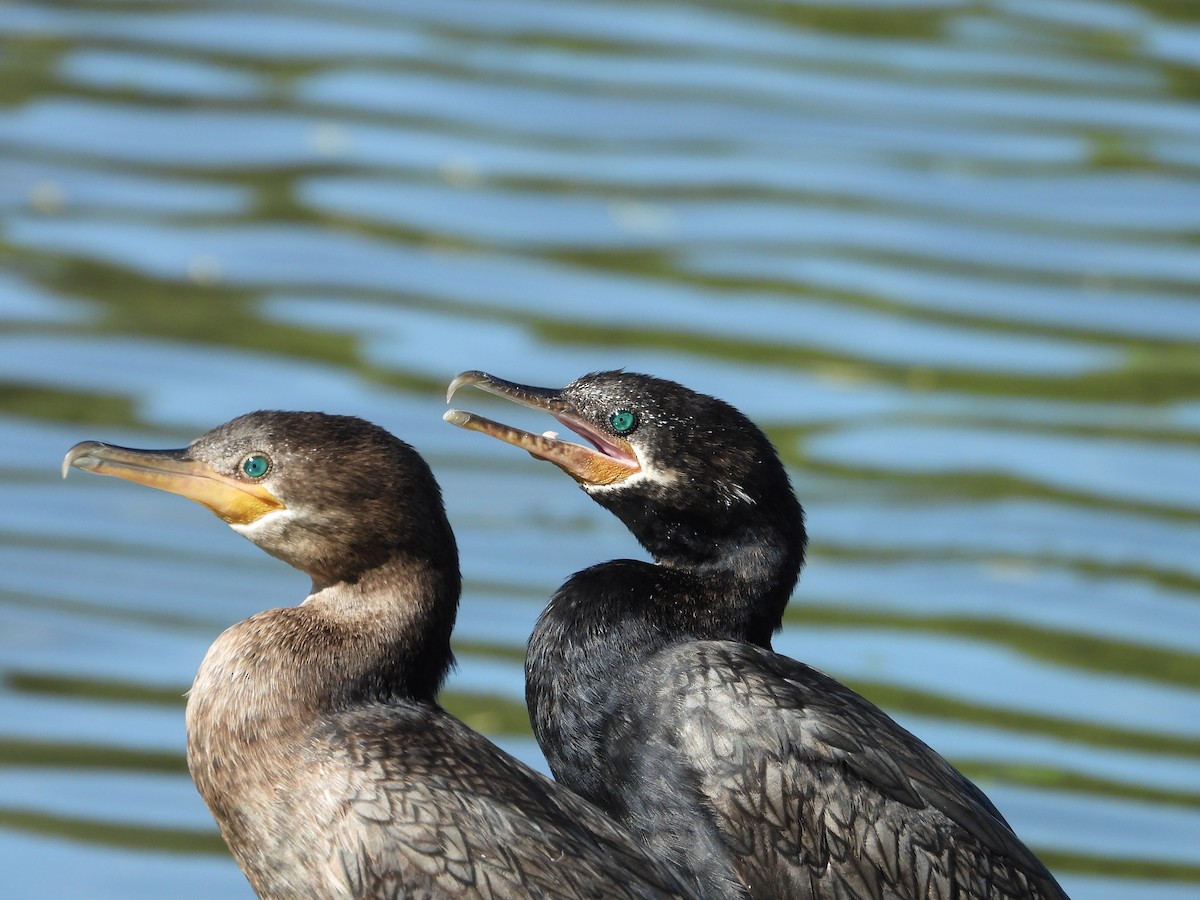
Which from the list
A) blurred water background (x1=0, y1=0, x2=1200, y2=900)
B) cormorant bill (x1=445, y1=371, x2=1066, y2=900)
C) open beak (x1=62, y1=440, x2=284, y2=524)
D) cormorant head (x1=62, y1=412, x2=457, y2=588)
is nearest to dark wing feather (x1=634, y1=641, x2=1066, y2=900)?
cormorant bill (x1=445, y1=371, x2=1066, y2=900)

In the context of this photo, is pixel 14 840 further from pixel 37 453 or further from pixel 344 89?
pixel 344 89

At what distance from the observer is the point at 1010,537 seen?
41.8 ft

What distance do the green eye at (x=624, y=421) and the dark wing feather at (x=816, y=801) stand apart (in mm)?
709

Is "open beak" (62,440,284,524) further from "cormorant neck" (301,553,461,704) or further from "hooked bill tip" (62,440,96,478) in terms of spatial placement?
"cormorant neck" (301,553,461,704)

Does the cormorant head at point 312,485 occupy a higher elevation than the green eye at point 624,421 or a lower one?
lower

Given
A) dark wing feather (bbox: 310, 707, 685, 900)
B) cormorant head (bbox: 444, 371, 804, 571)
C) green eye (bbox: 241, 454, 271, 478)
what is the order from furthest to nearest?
cormorant head (bbox: 444, 371, 804, 571)
green eye (bbox: 241, 454, 271, 478)
dark wing feather (bbox: 310, 707, 685, 900)

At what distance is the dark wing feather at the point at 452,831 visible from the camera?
5.36m

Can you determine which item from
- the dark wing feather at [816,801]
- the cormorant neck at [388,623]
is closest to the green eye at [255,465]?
the cormorant neck at [388,623]

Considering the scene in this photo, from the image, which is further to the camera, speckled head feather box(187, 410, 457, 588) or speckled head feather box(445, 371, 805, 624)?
speckled head feather box(445, 371, 805, 624)

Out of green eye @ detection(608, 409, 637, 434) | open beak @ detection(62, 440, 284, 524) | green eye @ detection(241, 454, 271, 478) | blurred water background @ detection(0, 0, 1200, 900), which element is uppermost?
green eye @ detection(608, 409, 637, 434)

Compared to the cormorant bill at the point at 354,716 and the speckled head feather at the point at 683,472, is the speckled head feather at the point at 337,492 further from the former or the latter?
the speckled head feather at the point at 683,472

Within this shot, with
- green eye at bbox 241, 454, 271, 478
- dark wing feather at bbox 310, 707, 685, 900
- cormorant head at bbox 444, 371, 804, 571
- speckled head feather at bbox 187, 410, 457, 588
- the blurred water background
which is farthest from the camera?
the blurred water background

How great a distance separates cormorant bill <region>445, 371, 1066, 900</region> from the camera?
586 centimetres

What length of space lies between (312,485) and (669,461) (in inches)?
39.7
